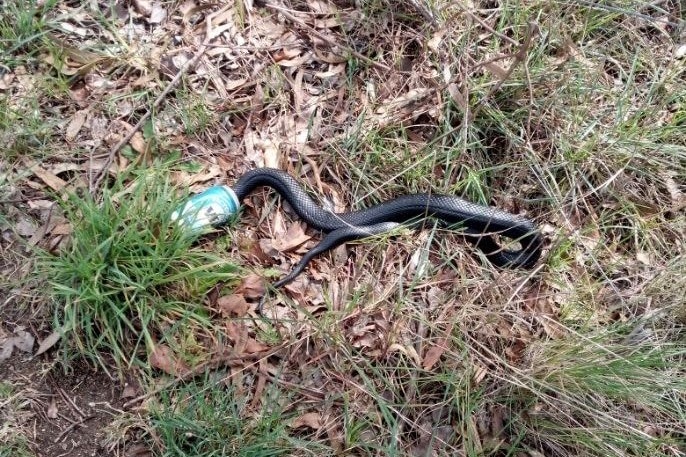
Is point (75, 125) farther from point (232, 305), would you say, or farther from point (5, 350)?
point (232, 305)

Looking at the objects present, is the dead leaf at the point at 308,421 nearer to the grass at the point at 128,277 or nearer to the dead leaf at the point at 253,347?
the dead leaf at the point at 253,347

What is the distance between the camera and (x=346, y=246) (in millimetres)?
3816

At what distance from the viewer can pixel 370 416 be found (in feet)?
10.9

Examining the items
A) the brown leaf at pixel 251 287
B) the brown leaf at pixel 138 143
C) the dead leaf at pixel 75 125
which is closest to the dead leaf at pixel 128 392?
the brown leaf at pixel 251 287

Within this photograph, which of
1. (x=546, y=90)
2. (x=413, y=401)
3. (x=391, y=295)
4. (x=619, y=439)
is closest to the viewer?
(x=619, y=439)

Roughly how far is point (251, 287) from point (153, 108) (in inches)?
55.4

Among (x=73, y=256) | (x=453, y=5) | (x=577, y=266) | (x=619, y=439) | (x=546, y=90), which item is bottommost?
(x=619, y=439)

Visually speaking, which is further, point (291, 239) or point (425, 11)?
point (425, 11)

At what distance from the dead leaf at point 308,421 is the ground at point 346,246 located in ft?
0.06

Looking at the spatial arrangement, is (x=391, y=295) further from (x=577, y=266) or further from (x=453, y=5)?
(x=453, y=5)

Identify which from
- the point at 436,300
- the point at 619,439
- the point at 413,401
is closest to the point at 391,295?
the point at 436,300

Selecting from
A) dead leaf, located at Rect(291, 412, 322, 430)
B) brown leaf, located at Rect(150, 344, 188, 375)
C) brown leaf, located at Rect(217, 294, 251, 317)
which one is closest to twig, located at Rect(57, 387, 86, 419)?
brown leaf, located at Rect(150, 344, 188, 375)

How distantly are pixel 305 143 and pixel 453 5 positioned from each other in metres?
1.41

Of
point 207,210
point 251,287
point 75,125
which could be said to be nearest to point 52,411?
point 251,287
